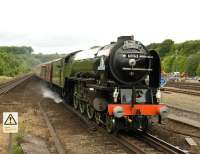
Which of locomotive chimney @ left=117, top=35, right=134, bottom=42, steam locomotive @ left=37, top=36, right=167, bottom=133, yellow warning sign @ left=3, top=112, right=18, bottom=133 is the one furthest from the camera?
locomotive chimney @ left=117, top=35, right=134, bottom=42

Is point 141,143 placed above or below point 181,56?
below

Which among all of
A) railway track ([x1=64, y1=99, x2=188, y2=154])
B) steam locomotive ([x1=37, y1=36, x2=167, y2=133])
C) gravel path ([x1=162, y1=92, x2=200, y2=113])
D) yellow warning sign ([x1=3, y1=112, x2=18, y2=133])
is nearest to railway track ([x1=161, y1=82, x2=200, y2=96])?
gravel path ([x1=162, y1=92, x2=200, y2=113])

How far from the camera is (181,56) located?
89250 millimetres

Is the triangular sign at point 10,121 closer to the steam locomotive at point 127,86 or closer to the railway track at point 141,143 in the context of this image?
the railway track at point 141,143

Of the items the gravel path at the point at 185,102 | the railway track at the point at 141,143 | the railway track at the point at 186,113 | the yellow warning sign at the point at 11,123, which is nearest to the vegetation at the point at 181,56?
the gravel path at the point at 185,102

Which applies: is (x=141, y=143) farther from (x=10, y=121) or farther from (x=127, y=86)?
(x=10, y=121)

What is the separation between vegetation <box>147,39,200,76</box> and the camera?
79062mm

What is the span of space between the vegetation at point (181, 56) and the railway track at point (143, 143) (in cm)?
6358

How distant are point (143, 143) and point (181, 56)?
7855 cm

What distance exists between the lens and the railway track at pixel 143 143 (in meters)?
11.2

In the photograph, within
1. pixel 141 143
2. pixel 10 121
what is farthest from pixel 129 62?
pixel 10 121

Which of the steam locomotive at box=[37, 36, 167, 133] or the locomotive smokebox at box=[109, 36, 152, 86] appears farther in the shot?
the locomotive smokebox at box=[109, 36, 152, 86]

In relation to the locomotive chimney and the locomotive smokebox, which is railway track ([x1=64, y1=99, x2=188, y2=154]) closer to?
the locomotive smokebox

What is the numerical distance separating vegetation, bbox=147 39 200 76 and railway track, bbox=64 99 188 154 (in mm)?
63583
